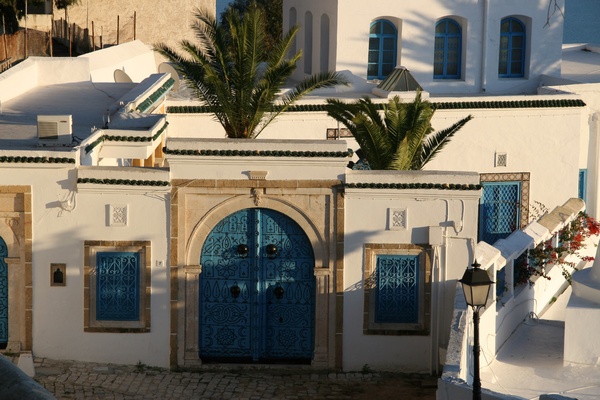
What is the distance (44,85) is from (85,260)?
8068 millimetres

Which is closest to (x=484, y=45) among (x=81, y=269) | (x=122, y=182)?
(x=122, y=182)

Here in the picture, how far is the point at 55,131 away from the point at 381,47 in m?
11.6

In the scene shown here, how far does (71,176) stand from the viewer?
1523 cm

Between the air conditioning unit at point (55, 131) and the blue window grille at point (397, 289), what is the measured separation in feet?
14.8

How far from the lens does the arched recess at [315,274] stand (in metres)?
15.5

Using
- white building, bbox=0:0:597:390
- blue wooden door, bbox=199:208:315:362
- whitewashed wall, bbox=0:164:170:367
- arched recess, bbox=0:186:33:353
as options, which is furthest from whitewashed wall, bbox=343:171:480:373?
arched recess, bbox=0:186:33:353

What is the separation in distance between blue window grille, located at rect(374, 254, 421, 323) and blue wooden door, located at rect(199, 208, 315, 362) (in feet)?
3.02

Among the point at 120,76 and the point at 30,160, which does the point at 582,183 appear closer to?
the point at 120,76

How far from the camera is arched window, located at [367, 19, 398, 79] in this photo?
25.6m

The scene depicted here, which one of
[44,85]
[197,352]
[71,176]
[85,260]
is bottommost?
[197,352]

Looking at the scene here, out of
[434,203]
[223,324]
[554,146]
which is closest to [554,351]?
[434,203]

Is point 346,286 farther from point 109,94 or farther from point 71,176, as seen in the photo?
point 109,94

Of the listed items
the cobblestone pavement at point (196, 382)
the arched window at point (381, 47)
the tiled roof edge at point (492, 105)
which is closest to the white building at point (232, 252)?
the cobblestone pavement at point (196, 382)

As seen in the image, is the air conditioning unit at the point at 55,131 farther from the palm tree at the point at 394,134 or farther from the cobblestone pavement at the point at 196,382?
the palm tree at the point at 394,134
